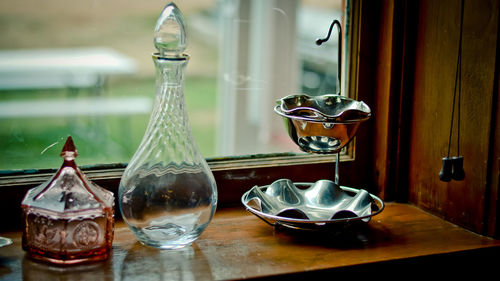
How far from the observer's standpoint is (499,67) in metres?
0.92

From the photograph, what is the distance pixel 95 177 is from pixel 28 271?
237 millimetres

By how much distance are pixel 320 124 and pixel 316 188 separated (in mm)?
162

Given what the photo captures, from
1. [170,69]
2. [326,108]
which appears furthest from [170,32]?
[326,108]

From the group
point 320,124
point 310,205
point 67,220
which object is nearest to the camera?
point 67,220

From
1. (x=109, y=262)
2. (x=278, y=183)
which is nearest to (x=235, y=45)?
(x=278, y=183)

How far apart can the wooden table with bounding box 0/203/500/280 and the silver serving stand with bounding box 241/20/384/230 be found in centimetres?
4

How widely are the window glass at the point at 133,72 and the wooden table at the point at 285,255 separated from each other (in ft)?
0.62

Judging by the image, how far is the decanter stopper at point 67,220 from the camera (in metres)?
0.85

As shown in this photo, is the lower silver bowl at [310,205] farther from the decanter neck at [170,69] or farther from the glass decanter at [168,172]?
the decanter neck at [170,69]

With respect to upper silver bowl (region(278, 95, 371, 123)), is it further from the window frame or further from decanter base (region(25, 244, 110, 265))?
decanter base (region(25, 244, 110, 265))

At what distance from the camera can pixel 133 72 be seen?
3.64 ft

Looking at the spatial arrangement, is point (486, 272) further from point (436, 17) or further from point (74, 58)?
point (74, 58)

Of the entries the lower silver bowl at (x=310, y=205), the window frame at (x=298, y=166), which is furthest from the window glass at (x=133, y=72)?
the lower silver bowl at (x=310, y=205)

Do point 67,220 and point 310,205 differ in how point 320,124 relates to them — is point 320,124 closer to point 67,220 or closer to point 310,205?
point 310,205
